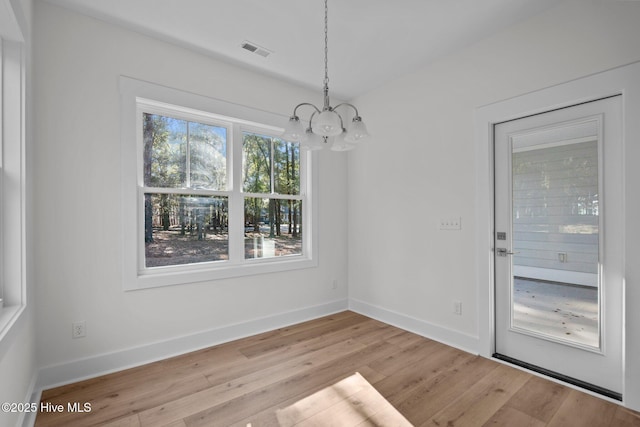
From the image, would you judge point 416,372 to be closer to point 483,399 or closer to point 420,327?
point 483,399

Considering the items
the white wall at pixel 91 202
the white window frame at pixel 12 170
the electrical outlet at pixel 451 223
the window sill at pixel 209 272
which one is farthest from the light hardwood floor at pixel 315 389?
the electrical outlet at pixel 451 223

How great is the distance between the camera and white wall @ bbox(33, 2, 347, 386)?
Result: 86.4 inches

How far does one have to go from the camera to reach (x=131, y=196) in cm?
251

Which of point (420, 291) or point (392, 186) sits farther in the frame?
point (392, 186)

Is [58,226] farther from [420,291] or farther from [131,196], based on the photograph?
[420,291]

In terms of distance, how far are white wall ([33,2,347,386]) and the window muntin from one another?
10.0 inches

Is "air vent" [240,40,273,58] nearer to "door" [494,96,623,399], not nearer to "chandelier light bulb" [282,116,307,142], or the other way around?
"chandelier light bulb" [282,116,307,142]

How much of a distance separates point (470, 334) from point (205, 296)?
2559mm

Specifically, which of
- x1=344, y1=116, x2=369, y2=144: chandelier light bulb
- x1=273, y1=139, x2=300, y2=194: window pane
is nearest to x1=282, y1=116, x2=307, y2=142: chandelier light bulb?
x1=344, y1=116, x2=369, y2=144: chandelier light bulb

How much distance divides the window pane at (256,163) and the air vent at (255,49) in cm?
84

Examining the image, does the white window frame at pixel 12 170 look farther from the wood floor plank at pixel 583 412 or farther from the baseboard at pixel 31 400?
the wood floor plank at pixel 583 412

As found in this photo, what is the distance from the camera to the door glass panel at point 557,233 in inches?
85.6

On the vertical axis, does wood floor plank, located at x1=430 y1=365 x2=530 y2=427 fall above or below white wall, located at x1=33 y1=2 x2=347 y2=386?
below

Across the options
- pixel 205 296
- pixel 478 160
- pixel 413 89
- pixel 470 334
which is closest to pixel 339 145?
pixel 478 160
